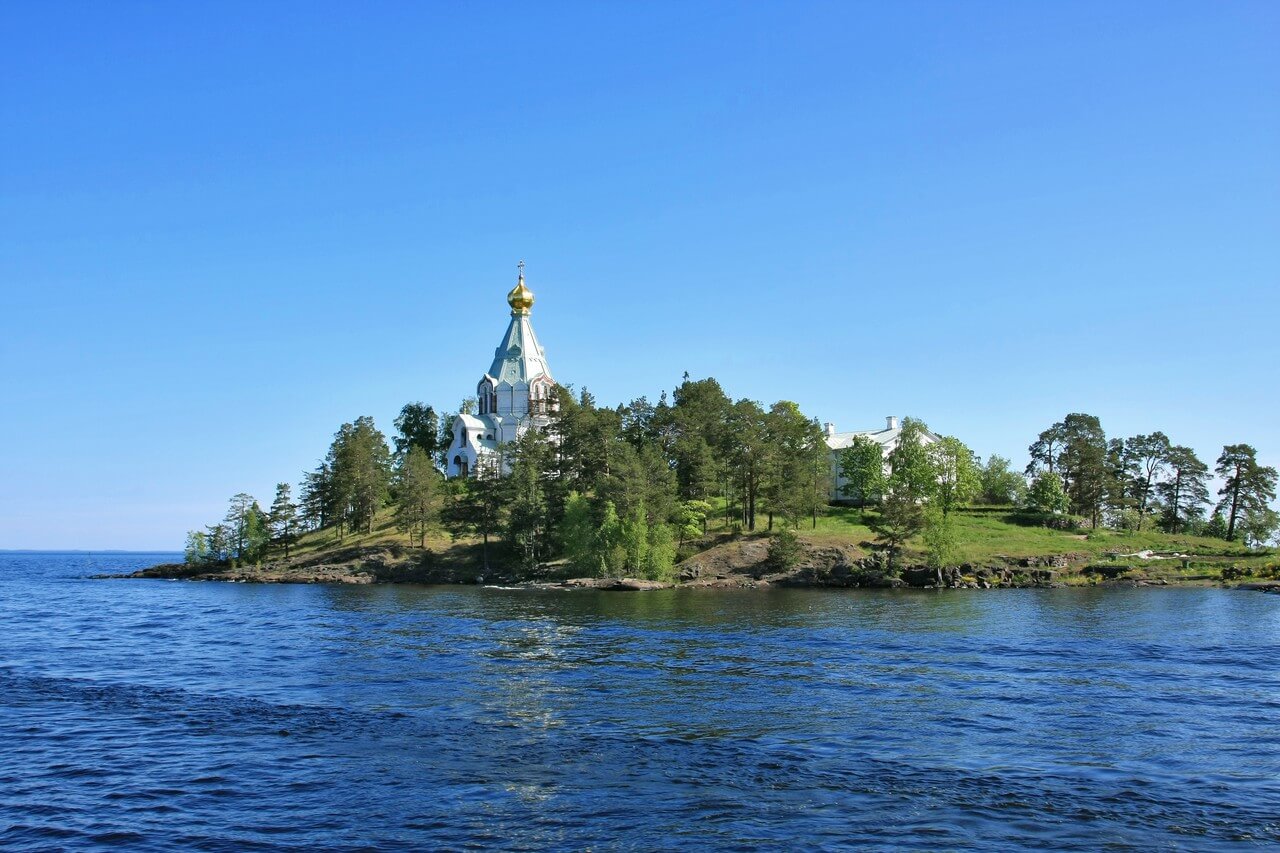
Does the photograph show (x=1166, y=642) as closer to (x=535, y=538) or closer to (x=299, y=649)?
(x=299, y=649)

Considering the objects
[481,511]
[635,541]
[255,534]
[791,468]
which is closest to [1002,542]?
[791,468]

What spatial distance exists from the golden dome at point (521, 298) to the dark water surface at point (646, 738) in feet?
232

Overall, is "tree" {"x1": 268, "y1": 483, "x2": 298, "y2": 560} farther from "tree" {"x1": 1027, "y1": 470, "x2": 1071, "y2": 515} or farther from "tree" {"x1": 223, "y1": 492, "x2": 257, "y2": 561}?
"tree" {"x1": 1027, "y1": 470, "x2": 1071, "y2": 515}

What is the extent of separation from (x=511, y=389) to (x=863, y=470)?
42087mm

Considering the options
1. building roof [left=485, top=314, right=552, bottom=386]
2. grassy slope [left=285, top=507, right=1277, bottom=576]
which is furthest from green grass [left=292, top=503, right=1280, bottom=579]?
building roof [left=485, top=314, right=552, bottom=386]

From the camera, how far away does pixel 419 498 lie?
91.9m

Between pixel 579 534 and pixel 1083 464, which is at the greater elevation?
pixel 1083 464

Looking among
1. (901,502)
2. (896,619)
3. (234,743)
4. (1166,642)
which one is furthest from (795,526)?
(234,743)

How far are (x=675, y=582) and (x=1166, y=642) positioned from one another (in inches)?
1724

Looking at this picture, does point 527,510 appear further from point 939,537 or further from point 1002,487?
point 1002,487

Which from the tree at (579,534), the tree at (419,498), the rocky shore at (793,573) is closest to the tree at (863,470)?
the rocky shore at (793,573)

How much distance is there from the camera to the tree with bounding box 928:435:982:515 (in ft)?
334

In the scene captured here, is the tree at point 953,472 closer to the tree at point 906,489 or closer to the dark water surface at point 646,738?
the tree at point 906,489

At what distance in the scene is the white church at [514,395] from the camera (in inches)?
4328
